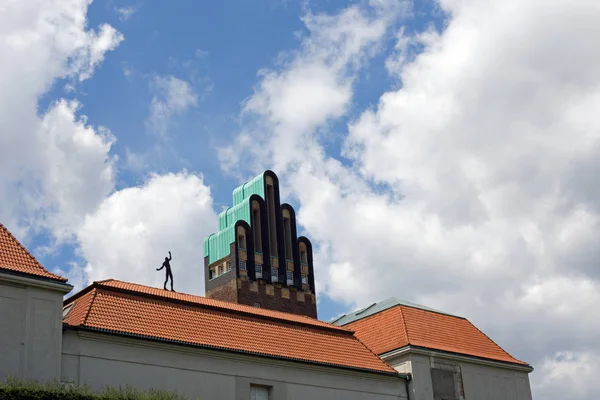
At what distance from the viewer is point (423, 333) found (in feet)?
128

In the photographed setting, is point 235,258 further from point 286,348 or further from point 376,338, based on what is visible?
point 286,348

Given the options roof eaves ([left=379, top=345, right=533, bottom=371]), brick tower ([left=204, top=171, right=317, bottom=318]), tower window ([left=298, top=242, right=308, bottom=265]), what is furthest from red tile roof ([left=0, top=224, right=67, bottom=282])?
tower window ([left=298, top=242, right=308, bottom=265])

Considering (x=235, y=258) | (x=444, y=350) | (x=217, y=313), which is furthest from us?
(x=235, y=258)

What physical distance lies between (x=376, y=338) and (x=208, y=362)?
12190mm

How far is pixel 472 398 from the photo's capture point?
38094 mm

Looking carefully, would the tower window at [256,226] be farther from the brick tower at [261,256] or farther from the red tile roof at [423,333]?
the red tile roof at [423,333]

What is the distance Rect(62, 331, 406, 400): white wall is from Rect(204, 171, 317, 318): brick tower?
24.6 m

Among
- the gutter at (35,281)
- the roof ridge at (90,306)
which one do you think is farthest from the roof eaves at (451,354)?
the gutter at (35,281)

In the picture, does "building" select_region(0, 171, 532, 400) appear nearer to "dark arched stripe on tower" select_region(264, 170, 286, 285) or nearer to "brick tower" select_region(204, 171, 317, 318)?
"brick tower" select_region(204, 171, 317, 318)

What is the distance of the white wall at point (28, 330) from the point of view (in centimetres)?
2448

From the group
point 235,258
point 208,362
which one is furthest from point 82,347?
point 235,258

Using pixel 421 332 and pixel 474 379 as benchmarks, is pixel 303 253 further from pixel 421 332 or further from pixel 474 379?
pixel 474 379

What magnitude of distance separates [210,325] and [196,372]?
102 inches

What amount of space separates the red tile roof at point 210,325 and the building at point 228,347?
6cm
